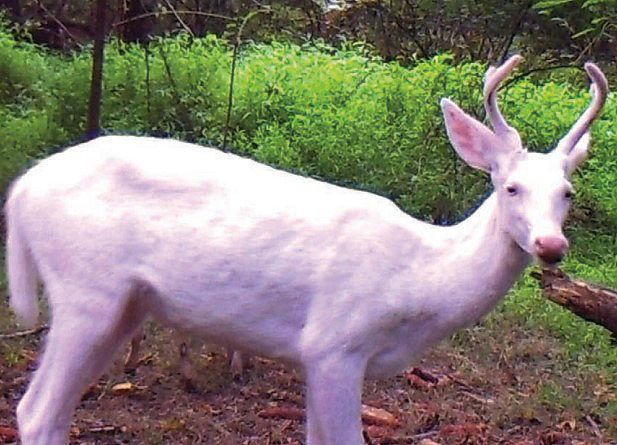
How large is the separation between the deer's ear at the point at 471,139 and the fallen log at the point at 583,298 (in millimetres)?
1101

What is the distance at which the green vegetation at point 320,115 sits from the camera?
8.56 m

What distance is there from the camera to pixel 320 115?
9.28m

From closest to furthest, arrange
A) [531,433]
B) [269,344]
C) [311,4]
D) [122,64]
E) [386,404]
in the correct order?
[269,344] → [531,433] → [386,404] → [122,64] → [311,4]

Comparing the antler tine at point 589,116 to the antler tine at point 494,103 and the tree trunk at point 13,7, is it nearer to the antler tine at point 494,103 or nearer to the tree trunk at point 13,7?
the antler tine at point 494,103

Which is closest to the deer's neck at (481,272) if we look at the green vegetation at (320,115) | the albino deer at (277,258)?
the albino deer at (277,258)

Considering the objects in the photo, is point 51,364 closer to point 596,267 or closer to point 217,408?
point 217,408

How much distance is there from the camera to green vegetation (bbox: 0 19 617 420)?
8562 millimetres

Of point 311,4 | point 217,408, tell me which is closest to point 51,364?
point 217,408

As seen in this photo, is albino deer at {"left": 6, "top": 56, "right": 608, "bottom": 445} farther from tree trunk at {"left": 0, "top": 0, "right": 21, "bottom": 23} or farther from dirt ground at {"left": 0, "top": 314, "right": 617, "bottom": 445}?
tree trunk at {"left": 0, "top": 0, "right": 21, "bottom": 23}

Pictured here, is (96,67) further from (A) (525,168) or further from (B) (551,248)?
(B) (551,248)

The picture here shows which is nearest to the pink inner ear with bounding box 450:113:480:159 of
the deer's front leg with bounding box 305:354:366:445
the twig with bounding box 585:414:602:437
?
the deer's front leg with bounding box 305:354:366:445

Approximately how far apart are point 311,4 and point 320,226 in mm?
9433

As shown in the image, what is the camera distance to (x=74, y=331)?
332 centimetres

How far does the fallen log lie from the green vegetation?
3598mm
